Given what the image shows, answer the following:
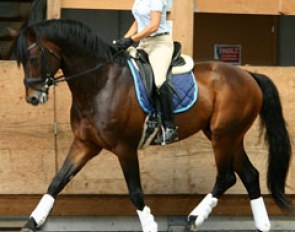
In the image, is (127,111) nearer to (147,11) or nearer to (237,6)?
(147,11)

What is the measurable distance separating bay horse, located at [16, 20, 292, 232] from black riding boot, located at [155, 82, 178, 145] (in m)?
0.17

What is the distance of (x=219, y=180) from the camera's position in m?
7.54

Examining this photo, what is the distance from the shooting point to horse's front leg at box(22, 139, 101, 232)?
22.4 ft

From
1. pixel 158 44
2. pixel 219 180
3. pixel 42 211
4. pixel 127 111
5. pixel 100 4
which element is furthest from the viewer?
pixel 100 4

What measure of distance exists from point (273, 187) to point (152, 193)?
129 cm

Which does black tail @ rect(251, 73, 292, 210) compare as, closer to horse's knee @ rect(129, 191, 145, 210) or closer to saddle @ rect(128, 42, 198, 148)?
saddle @ rect(128, 42, 198, 148)

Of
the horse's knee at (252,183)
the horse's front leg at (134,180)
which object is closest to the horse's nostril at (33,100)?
the horse's front leg at (134,180)

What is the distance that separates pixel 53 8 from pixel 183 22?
1369mm

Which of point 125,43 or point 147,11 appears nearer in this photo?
point 125,43

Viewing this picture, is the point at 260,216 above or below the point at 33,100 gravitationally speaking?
→ below

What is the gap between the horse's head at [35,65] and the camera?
21.9 feet

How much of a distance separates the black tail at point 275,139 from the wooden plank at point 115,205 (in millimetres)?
473

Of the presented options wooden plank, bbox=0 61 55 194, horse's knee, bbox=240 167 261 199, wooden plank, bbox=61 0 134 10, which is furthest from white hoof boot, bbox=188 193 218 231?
wooden plank, bbox=61 0 134 10

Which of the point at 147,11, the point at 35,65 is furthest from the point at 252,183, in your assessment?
the point at 35,65
